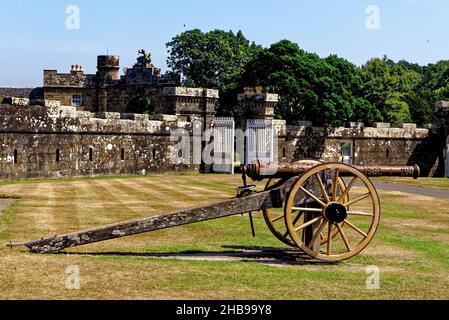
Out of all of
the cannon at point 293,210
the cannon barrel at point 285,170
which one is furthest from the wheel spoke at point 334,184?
the cannon barrel at point 285,170

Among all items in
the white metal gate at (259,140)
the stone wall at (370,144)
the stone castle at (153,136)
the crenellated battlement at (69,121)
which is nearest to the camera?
the crenellated battlement at (69,121)

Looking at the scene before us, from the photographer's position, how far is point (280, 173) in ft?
35.8

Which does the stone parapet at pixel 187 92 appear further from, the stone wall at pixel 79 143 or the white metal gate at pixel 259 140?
the white metal gate at pixel 259 140

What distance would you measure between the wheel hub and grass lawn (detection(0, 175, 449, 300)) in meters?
0.64

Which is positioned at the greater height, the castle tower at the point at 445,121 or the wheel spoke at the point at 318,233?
the castle tower at the point at 445,121

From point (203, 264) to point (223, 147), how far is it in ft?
85.9

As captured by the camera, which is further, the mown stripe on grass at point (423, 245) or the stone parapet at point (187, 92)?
the stone parapet at point (187, 92)

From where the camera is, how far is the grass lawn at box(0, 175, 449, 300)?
8.59m

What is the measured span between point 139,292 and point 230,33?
56213 mm

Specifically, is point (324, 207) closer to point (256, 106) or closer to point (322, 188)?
point (322, 188)

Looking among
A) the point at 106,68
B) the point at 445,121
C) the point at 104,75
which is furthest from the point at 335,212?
the point at 104,75

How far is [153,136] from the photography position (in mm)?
33750

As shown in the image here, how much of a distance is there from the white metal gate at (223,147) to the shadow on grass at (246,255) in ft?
80.5

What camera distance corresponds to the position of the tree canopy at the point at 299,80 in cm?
4409
